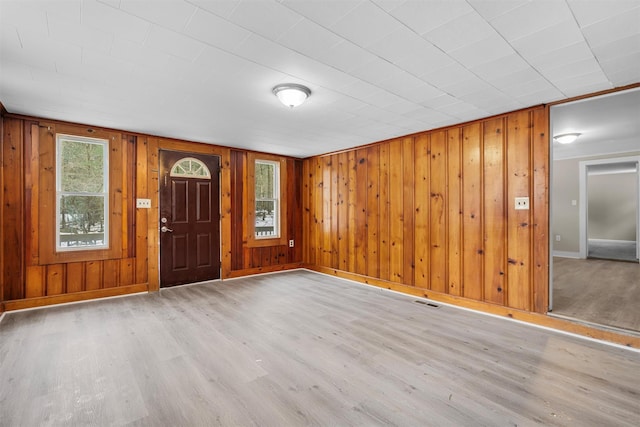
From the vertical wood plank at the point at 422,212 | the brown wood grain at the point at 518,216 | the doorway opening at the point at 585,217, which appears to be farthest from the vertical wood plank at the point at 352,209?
the doorway opening at the point at 585,217

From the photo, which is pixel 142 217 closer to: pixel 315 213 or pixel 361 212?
pixel 315 213

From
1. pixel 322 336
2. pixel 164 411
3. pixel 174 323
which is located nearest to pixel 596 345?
pixel 322 336

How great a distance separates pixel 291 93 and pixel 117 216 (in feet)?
10.9

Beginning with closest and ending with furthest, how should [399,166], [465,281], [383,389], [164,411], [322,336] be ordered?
1. [164,411]
2. [383,389]
3. [322,336]
4. [465,281]
5. [399,166]

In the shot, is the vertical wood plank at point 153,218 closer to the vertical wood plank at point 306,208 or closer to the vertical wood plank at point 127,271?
the vertical wood plank at point 127,271

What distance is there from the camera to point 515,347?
2.77 m

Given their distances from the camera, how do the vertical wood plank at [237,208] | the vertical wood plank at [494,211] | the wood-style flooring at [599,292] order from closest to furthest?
the wood-style flooring at [599,292] < the vertical wood plank at [494,211] < the vertical wood plank at [237,208]

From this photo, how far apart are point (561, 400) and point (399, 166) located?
3450 millimetres

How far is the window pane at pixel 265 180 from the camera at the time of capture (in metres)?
6.09

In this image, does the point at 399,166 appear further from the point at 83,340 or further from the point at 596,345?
the point at 83,340

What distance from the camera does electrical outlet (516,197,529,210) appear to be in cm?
345

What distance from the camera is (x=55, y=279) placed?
3.97m

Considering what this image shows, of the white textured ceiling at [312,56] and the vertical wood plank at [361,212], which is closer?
the white textured ceiling at [312,56]

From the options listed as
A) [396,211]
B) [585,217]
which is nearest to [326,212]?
[396,211]
